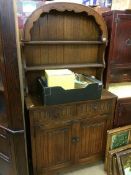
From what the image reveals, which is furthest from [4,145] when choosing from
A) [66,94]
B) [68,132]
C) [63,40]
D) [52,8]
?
[52,8]

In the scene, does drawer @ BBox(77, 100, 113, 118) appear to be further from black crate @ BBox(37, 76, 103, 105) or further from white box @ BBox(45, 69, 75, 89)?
white box @ BBox(45, 69, 75, 89)

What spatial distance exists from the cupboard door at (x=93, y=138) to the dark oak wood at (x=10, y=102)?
0.60 meters

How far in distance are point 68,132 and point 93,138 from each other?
305mm

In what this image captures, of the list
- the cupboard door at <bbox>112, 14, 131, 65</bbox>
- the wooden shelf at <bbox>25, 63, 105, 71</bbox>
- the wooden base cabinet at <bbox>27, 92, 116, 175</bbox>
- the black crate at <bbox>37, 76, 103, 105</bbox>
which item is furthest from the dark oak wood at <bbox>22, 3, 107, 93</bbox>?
the wooden base cabinet at <bbox>27, 92, 116, 175</bbox>

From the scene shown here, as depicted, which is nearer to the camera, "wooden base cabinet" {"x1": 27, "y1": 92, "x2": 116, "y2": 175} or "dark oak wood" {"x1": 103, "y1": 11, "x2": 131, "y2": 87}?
"wooden base cabinet" {"x1": 27, "y1": 92, "x2": 116, "y2": 175}

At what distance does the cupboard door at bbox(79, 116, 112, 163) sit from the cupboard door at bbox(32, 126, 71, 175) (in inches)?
5.8

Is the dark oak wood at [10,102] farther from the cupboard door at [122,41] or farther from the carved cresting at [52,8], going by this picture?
the cupboard door at [122,41]

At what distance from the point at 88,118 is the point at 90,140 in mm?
272

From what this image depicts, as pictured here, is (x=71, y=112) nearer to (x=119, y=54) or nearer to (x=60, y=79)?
(x=60, y=79)

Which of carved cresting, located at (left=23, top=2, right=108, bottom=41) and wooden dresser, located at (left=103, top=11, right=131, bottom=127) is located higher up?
carved cresting, located at (left=23, top=2, right=108, bottom=41)

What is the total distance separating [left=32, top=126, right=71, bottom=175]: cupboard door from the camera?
5.11 ft

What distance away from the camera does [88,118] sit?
164 centimetres

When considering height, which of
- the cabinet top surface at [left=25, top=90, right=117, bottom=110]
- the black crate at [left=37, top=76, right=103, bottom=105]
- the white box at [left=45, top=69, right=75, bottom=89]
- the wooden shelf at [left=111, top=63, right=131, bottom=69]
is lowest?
the cabinet top surface at [left=25, top=90, right=117, bottom=110]

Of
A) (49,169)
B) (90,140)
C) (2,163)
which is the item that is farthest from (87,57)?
(2,163)
